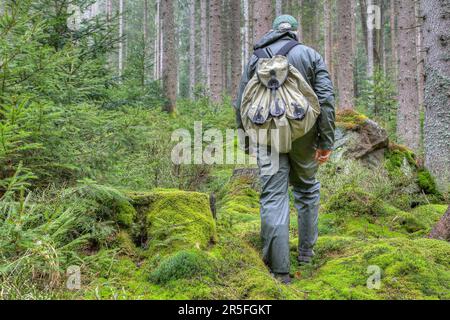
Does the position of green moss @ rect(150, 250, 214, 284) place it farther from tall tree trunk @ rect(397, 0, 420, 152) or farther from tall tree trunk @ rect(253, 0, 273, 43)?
tall tree trunk @ rect(397, 0, 420, 152)

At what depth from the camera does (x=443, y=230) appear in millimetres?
4152

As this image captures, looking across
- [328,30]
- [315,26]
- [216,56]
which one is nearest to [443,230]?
[216,56]

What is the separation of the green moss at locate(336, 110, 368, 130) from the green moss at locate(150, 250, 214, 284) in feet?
18.6

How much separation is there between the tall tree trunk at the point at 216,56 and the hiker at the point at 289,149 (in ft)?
33.8

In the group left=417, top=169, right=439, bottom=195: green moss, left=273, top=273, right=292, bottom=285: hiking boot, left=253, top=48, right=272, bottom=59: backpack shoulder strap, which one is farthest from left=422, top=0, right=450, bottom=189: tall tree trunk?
left=273, top=273, right=292, bottom=285: hiking boot

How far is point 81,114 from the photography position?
4074mm

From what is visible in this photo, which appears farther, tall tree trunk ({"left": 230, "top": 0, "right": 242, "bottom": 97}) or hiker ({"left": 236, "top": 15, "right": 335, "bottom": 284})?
tall tree trunk ({"left": 230, "top": 0, "right": 242, "bottom": 97})

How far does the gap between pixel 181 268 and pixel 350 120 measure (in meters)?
6.07

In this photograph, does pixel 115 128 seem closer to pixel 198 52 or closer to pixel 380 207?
pixel 380 207

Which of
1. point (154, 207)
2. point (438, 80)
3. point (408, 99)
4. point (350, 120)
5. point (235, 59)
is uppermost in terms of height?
point (235, 59)

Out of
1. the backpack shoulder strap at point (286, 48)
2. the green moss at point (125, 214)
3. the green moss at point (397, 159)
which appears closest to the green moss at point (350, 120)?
the green moss at point (397, 159)

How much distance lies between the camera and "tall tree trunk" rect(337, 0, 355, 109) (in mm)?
12578

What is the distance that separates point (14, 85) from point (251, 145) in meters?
2.16

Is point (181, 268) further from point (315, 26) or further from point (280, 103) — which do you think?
point (315, 26)
